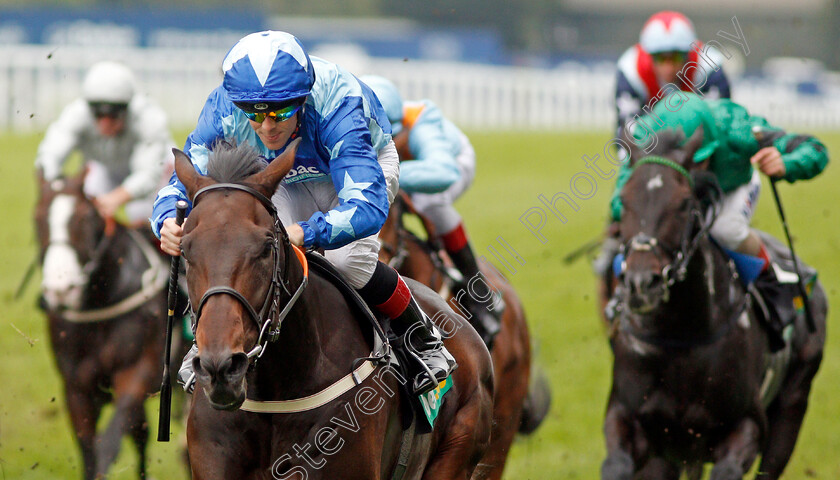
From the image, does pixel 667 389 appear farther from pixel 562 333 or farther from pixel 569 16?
pixel 569 16

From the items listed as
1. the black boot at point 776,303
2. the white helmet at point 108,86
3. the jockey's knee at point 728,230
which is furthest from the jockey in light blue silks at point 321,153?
the white helmet at point 108,86

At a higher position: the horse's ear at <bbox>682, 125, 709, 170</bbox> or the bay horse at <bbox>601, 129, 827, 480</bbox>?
the horse's ear at <bbox>682, 125, 709, 170</bbox>

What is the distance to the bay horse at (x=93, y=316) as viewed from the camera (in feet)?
19.2

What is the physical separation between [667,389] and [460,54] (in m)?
28.6

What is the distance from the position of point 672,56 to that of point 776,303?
176cm

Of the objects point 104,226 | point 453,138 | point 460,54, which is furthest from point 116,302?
point 460,54

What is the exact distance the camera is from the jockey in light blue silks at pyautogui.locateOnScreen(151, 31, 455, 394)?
301 centimetres

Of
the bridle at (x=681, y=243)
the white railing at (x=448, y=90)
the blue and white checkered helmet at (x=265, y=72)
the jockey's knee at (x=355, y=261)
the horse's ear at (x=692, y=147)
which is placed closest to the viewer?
the blue and white checkered helmet at (x=265, y=72)

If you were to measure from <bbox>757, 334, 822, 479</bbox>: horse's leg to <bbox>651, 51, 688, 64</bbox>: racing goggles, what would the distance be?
1809 mm

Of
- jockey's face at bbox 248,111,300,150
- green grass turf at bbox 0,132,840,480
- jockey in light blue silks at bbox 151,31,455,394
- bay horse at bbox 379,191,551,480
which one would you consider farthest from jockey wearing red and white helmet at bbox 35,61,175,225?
jockey's face at bbox 248,111,300,150

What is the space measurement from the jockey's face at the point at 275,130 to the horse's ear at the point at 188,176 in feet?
0.98

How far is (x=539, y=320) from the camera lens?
10844 millimetres

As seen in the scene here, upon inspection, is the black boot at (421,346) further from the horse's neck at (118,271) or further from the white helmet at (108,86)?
the white helmet at (108,86)

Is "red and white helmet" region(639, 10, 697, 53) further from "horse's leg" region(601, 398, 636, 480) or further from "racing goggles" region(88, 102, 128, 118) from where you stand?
"racing goggles" region(88, 102, 128, 118)
